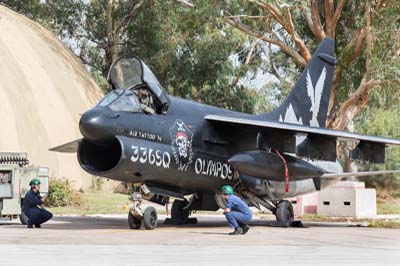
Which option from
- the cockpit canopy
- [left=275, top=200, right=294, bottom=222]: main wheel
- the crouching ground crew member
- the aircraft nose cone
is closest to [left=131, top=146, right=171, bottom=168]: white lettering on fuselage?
the aircraft nose cone

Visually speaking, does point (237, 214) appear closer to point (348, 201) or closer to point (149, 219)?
point (149, 219)

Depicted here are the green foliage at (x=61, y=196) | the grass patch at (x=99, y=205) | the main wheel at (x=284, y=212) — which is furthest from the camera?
the green foliage at (x=61, y=196)

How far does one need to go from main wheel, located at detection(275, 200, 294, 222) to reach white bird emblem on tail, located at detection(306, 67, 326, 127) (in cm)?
377

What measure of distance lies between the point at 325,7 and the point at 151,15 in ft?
45.9

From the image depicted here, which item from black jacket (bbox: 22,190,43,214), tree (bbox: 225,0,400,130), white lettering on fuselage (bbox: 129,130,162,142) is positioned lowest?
black jacket (bbox: 22,190,43,214)

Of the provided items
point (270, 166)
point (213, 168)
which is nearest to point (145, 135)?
point (213, 168)

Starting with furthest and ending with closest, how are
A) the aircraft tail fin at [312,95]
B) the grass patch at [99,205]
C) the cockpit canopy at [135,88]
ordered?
the grass patch at [99,205] → the aircraft tail fin at [312,95] → the cockpit canopy at [135,88]

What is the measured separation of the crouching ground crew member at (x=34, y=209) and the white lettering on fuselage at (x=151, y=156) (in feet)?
10.1

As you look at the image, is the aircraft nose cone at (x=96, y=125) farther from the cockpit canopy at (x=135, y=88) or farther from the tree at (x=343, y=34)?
the tree at (x=343, y=34)

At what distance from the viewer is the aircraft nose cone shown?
63.0 ft

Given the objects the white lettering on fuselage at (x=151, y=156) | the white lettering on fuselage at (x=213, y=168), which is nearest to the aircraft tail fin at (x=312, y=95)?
the white lettering on fuselage at (x=213, y=168)

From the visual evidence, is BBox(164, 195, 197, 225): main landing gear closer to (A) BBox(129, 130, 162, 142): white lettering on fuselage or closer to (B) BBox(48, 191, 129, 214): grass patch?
(A) BBox(129, 130, 162, 142): white lettering on fuselage

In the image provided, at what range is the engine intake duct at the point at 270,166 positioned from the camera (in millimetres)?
21750

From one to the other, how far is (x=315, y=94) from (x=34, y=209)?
32.3 ft
